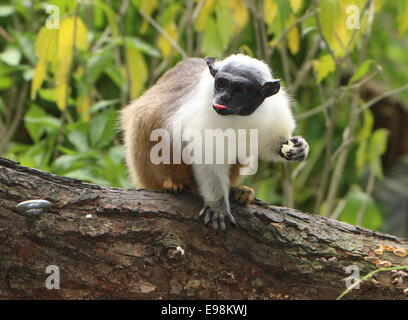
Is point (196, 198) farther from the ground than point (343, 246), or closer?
farther from the ground

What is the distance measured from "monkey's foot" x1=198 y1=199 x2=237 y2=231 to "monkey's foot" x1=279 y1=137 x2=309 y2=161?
44 centimetres

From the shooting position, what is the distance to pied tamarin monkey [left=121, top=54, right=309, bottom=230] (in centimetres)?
313

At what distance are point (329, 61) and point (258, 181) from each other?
6.04 ft

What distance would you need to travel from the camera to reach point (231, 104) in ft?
10.2

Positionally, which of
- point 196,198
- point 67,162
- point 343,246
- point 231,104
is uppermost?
point 67,162

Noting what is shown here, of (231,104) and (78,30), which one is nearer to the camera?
(231,104)

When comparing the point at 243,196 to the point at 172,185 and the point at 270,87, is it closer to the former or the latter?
the point at 172,185

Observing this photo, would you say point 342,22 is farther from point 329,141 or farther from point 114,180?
point 114,180

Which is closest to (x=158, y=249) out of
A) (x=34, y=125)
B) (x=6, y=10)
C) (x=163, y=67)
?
(x=34, y=125)

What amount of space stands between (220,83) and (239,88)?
0.32 feet

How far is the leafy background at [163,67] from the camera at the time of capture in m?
4.28

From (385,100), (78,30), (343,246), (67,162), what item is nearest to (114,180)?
(67,162)

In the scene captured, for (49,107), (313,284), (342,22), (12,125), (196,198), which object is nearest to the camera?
(313,284)

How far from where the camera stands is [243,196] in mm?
3309
